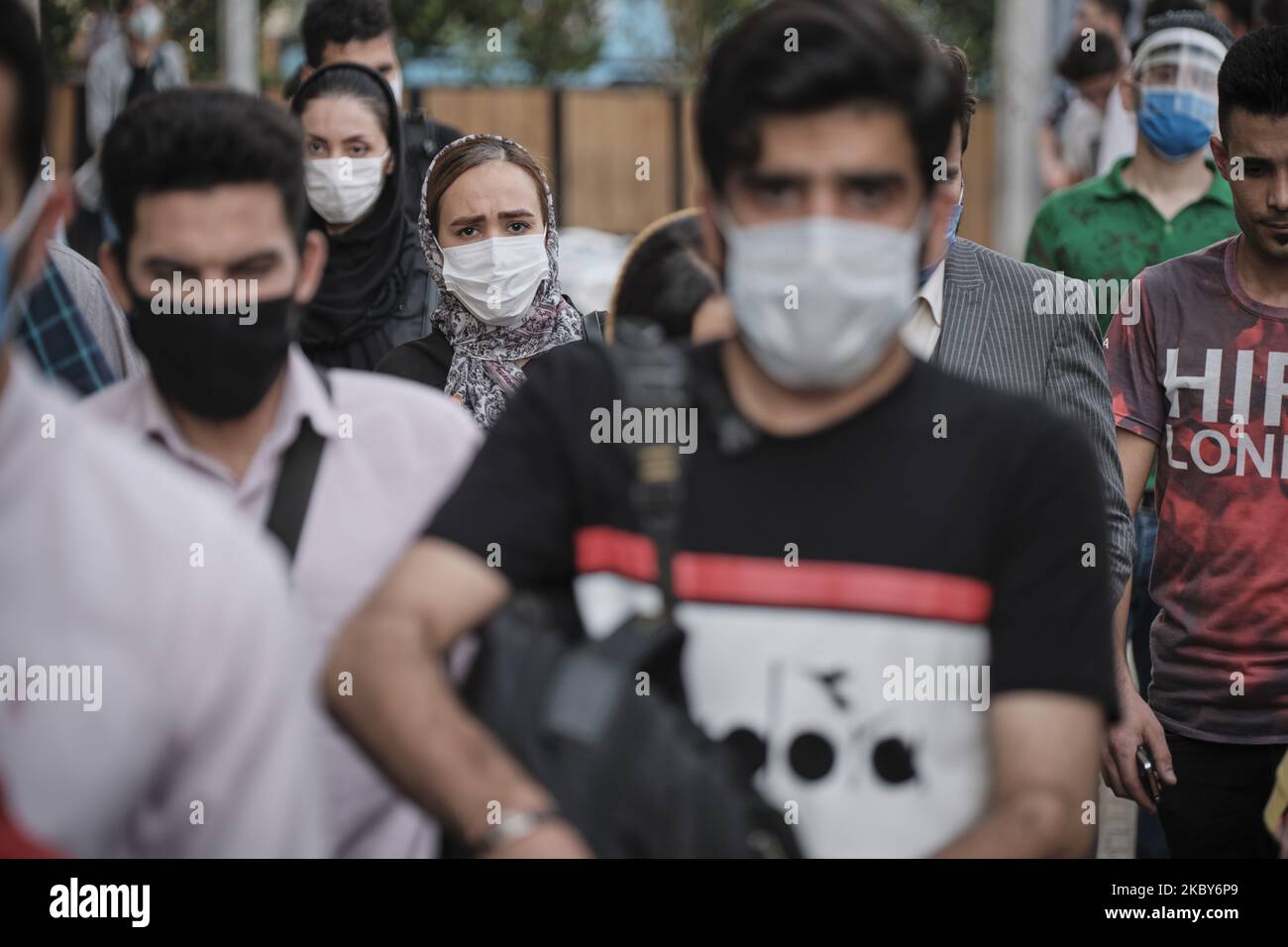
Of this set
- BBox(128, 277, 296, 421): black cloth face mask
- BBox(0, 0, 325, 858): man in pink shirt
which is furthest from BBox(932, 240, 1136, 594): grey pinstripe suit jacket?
BBox(0, 0, 325, 858): man in pink shirt

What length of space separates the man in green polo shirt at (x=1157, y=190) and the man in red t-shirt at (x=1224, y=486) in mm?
1351

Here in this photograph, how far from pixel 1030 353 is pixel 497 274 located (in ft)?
5.35

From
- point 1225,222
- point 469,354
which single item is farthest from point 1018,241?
point 469,354

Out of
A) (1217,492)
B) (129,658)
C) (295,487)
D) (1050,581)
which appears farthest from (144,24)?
(129,658)

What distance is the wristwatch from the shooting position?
197 cm

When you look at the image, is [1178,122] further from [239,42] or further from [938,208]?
[239,42]

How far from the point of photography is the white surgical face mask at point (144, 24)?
1020cm

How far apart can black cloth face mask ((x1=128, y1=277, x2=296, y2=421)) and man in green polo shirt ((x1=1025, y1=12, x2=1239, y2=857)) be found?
10.8ft

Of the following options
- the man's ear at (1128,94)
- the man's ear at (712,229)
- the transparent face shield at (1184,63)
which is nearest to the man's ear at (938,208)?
the man's ear at (712,229)

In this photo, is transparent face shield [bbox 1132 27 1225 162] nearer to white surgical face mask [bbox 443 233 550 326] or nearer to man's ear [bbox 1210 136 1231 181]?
man's ear [bbox 1210 136 1231 181]

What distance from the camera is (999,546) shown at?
215 centimetres
